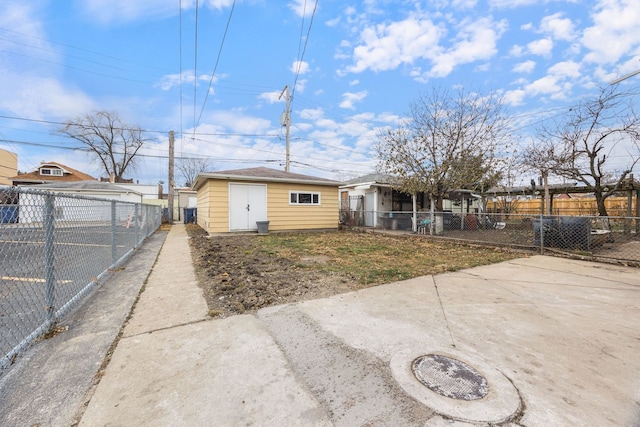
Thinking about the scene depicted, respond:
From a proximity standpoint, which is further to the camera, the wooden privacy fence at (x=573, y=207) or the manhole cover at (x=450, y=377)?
the wooden privacy fence at (x=573, y=207)

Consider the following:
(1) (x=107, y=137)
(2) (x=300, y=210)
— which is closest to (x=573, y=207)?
(2) (x=300, y=210)

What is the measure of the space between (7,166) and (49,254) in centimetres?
3795

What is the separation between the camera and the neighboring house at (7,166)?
2535 cm

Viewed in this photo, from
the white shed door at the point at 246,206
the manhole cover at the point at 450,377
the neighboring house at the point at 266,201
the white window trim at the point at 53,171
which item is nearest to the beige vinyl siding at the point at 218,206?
the neighboring house at the point at 266,201

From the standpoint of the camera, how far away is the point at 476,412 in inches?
61.8

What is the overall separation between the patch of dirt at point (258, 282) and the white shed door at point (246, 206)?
5170 mm

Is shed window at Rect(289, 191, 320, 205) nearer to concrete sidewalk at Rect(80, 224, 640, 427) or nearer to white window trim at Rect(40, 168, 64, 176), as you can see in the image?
concrete sidewalk at Rect(80, 224, 640, 427)

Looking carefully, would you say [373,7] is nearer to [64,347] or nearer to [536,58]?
[536,58]

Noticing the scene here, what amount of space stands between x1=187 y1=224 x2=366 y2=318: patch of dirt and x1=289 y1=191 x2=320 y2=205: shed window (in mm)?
6516

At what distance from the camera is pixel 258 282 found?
14.0ft

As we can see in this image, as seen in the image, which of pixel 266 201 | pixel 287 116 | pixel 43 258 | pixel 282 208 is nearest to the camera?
pixel 43 258

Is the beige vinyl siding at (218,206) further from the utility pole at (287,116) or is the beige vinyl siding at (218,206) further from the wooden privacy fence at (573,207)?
the wooden privacy fence at (573,207)

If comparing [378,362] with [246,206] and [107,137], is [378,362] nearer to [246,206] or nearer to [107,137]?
[246,206]

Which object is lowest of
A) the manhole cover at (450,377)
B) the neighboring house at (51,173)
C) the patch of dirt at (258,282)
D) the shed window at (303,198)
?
the manhole cover at (450,377)
